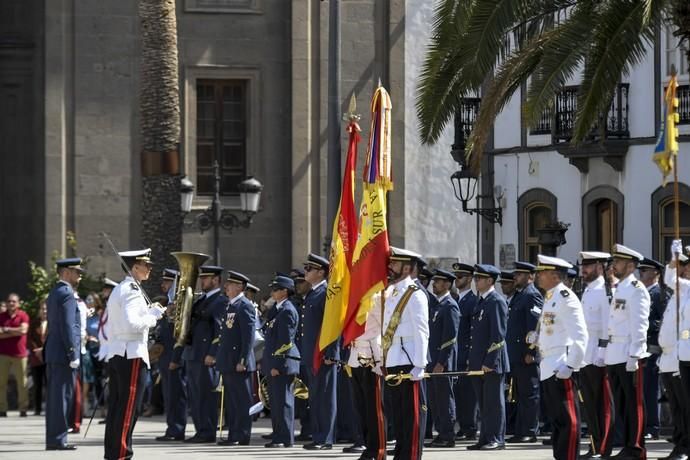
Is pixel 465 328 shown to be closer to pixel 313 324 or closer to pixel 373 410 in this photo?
pixel 313 324

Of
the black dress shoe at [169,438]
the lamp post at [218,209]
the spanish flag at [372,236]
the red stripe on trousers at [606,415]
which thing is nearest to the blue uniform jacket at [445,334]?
the red stripe on trousers at [606,415]

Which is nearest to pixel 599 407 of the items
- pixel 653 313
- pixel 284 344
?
pixel 653 313

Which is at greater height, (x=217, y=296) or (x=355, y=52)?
(x=355, y=52)

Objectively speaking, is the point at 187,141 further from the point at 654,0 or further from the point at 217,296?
the point at 654,0

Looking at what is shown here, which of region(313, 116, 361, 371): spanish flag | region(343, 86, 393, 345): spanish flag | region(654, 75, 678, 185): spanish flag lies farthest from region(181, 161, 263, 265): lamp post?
region(654, 75, 678, 185): spanish flag

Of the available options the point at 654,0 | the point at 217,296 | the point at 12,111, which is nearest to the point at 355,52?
the point at 12,111

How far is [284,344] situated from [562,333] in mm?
5832

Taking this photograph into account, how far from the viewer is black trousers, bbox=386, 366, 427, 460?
1855 cm

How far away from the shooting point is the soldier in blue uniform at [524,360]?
23281 mm

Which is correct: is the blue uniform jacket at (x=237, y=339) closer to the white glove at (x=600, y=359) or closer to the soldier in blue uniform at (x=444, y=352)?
the soldier in blue uniform at (x=444, y=352)

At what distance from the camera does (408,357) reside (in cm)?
1847

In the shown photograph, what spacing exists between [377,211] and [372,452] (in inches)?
96.2

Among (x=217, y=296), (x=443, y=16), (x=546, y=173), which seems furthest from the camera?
(x=546, y=173)

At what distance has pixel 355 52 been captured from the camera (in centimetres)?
3909
